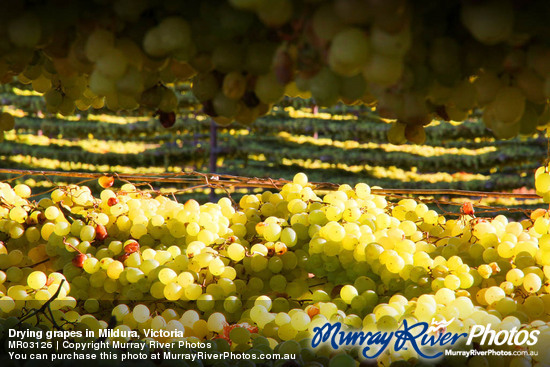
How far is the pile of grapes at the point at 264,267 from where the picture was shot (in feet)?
2.76

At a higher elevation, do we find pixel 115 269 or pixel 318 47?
pixel 318 47

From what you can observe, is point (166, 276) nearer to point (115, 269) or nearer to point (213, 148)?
point (115, 269)

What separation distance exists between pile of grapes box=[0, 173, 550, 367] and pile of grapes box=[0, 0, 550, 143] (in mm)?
419

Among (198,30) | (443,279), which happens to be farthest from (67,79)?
(443,279)

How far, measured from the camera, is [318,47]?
39cm

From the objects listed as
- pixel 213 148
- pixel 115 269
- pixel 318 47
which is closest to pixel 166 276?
pixel 115 269

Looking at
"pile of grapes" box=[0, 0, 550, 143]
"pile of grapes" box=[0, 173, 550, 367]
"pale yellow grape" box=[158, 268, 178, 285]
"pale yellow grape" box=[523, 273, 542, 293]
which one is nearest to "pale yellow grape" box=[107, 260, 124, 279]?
"pile of grapes" box=[0, 173, 550, 367]

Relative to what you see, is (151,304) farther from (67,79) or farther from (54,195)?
(67,79)

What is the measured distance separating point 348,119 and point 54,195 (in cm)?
474

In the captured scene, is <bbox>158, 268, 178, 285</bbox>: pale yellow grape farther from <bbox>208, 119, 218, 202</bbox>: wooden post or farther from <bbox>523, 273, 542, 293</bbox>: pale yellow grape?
<bbox>208, 119, 218, 202</bbox>: wooden post

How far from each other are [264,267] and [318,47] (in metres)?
0.70

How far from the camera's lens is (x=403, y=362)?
0.67 metres

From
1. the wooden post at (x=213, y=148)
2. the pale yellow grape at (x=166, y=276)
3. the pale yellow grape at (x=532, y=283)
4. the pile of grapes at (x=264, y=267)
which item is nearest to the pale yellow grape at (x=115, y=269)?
the pile of grapes at (x=264, y=267)

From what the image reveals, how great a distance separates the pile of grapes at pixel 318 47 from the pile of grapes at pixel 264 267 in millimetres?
419
